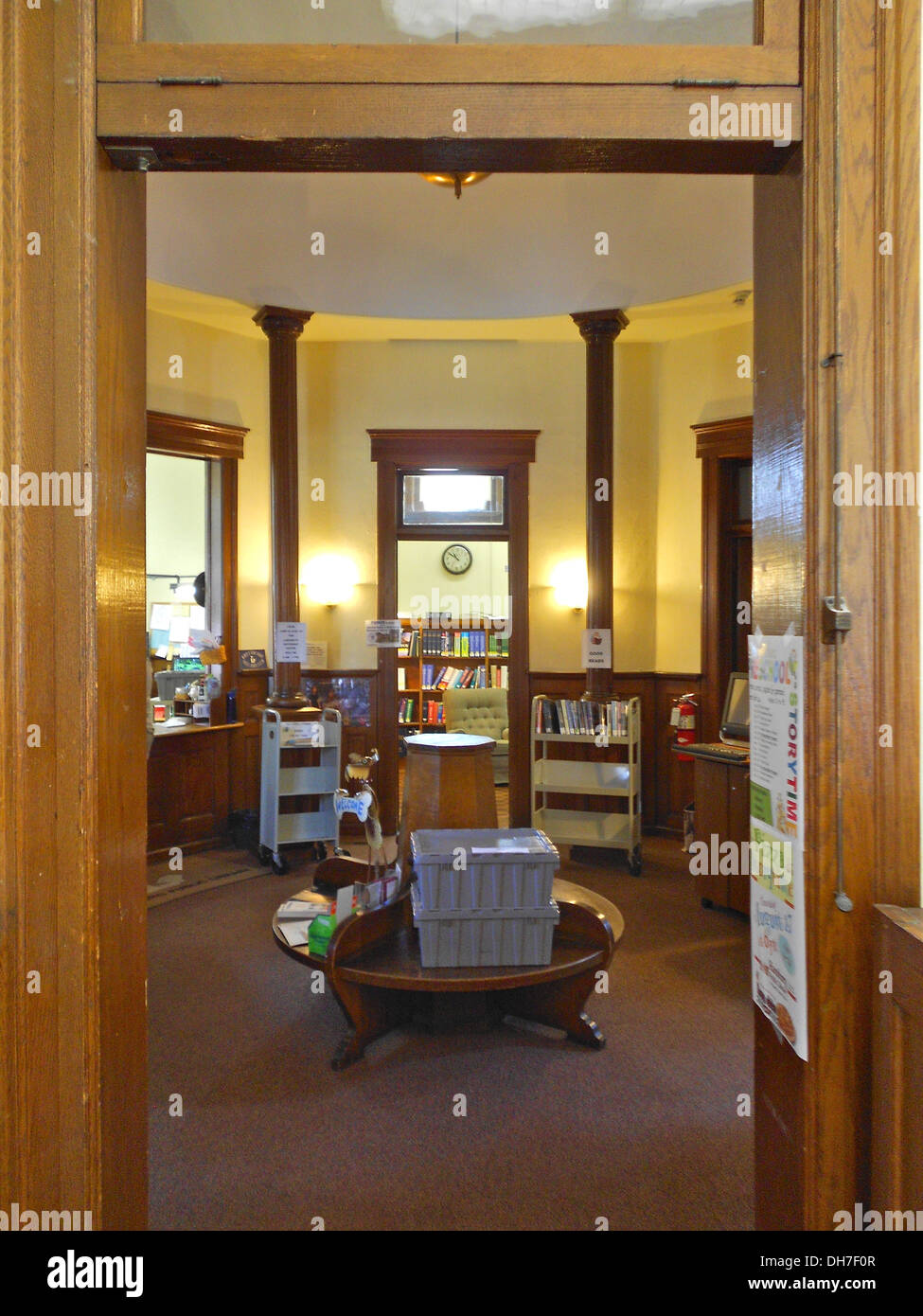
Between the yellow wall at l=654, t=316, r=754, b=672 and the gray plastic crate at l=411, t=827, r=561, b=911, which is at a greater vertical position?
the yellow wall at l=654, t=316, r=754, b=672

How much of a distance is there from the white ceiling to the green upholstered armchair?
3.62 metres

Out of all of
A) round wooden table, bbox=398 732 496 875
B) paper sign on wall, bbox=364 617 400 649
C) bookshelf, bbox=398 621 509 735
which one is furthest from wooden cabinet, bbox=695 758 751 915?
bookshelf, bbox=398 621 509 735

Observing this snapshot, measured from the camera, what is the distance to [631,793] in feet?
18.2

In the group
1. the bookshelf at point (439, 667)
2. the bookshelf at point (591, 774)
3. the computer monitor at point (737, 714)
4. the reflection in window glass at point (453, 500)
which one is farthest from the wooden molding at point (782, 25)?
the reflection in window glass at point (453, 500)

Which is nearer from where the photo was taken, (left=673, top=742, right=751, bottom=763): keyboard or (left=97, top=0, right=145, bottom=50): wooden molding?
(left=97, top=0, right=145, bottom=50): wooden molding

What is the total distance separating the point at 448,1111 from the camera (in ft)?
8.96

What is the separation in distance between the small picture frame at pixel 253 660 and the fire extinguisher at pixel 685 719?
10.1 feet

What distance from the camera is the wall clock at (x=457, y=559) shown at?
1101 cm

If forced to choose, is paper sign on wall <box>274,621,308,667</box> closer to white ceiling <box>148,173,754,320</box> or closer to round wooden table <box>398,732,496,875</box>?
round wooden table <box>398,732,496,875</box>

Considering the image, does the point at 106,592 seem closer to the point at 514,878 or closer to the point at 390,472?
the point at 514,878

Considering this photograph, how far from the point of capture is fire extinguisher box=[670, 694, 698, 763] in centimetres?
612

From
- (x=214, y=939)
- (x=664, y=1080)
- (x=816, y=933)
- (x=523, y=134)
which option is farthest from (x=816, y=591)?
(x=214, y=939)

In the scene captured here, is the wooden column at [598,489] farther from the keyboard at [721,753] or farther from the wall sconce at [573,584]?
the keyboard at [721,753]

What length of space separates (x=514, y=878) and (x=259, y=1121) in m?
1.11
